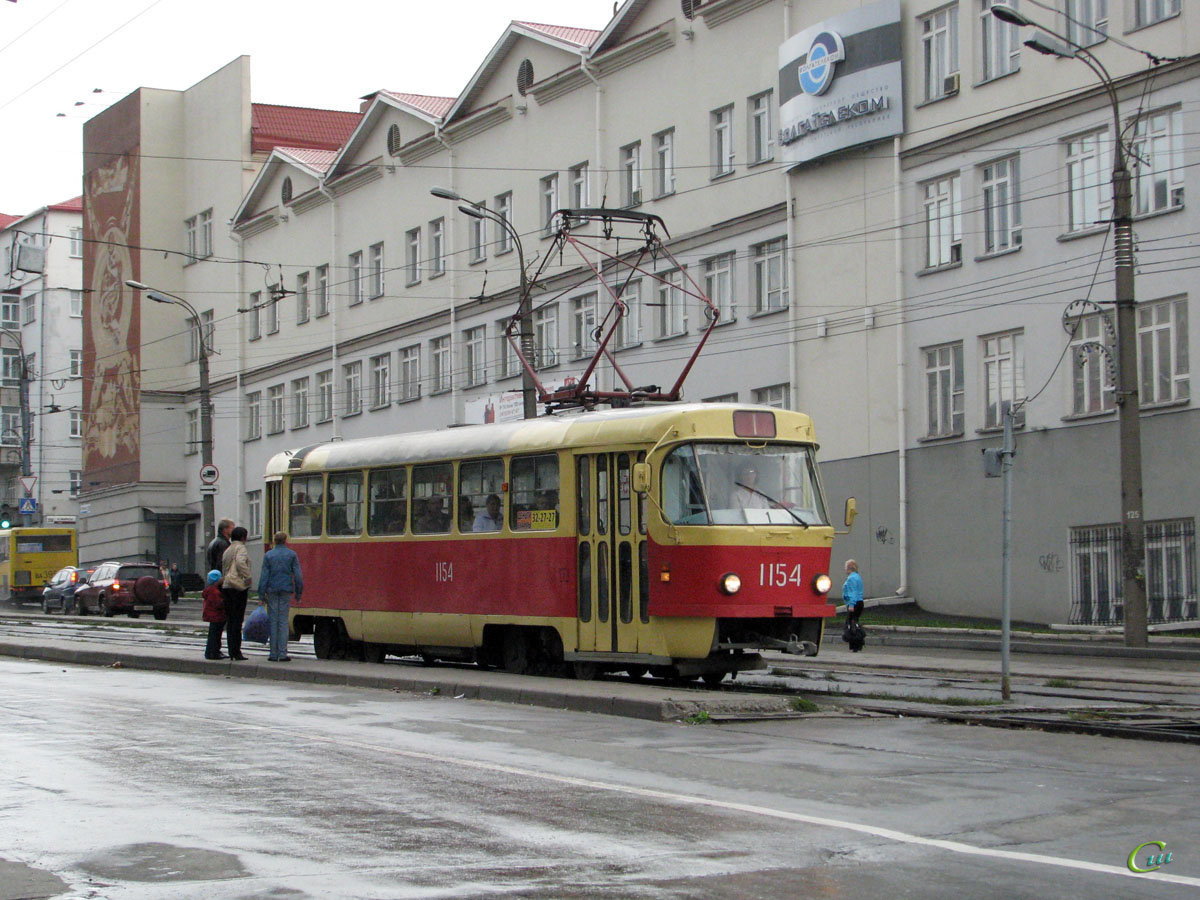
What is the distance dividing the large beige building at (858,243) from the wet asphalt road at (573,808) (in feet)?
44.9

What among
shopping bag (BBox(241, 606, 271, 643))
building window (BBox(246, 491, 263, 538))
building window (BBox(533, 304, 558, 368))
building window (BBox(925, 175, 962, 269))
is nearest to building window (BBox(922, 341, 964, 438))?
building window (BBox(925, 175, 962, 269))

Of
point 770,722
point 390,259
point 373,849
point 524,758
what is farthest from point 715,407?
point 390,259

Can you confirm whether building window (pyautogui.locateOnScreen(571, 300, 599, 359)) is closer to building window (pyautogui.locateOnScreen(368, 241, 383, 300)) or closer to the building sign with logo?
the building sign with logo

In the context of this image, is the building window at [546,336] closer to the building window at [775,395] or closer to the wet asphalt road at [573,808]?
the building window at [775,395]

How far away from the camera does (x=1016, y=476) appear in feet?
108

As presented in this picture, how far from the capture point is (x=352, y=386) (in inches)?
2304

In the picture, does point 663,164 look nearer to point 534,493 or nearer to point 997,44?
point 997,44

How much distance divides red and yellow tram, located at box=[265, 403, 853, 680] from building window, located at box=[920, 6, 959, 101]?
1780 centimetres

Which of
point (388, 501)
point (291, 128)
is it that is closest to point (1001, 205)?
point (388, 501)

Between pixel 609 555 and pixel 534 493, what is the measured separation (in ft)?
5.29

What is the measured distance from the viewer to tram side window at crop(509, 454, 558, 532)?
722 inches

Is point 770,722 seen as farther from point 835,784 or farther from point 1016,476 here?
point 1016,476

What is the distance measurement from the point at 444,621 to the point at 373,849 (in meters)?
12.8

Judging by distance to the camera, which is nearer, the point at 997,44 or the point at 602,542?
the point at 602,542
